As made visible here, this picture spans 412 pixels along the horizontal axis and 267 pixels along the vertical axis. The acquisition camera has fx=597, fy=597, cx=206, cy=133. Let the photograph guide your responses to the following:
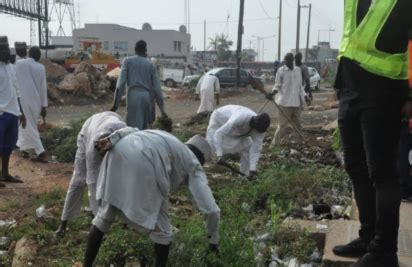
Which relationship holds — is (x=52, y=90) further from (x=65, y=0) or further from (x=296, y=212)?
(x=65, y=0)

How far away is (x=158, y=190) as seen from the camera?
3.58 metres

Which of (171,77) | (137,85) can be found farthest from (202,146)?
(171,77)

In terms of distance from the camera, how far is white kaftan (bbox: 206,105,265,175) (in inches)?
271

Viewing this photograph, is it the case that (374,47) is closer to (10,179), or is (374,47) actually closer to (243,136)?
(243,136)

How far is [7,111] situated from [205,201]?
4519mm

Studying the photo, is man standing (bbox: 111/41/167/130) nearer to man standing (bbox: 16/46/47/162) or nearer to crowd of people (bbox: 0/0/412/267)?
man standing (bbox: 16/46/47/162)

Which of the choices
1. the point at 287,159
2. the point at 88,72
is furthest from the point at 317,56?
the point at 287,159

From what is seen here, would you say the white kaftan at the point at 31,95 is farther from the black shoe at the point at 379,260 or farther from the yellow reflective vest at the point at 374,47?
the black shoe at the point at 379,260

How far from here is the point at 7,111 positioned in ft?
23.9

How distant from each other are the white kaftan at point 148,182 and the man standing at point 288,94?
257 inches

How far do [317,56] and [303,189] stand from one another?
267 feet

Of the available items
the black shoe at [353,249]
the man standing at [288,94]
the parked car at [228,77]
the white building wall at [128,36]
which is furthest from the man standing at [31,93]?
the white building wall at [128,36]

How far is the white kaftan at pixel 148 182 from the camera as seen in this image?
11.5 ft

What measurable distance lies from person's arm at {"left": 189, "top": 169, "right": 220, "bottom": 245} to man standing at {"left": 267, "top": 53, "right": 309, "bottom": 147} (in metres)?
6.50
